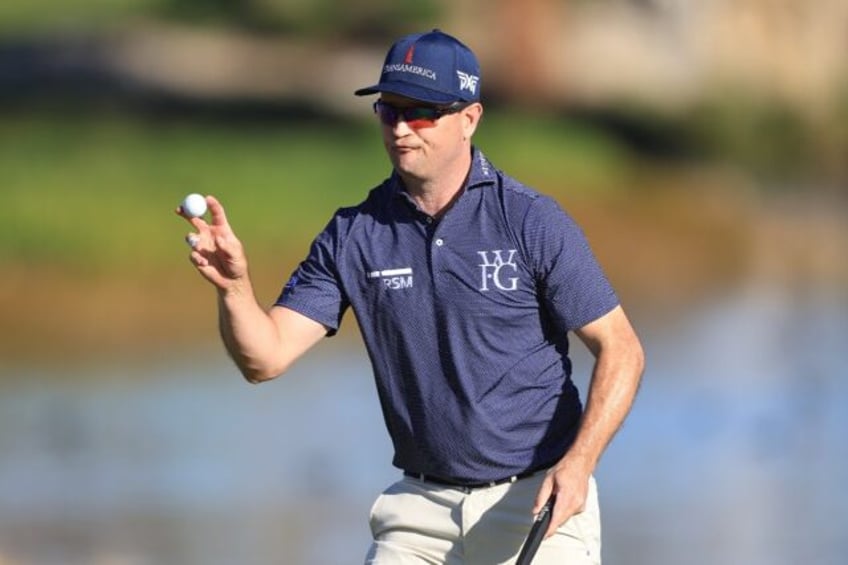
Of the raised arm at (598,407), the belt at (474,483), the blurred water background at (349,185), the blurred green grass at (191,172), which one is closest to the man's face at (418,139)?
the raised arm at (598,407)

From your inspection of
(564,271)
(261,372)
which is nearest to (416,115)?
(564,271)

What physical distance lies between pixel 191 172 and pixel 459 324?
13.1 meters

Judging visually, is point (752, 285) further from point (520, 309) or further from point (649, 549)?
point (520, 309)

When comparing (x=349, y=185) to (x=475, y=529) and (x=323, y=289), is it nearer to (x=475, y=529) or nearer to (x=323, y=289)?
(x=323, y=289)

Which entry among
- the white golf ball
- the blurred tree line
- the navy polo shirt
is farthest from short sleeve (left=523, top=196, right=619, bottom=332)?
the blurred tree line

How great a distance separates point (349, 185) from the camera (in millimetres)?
18391

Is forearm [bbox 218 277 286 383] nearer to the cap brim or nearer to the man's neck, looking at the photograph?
the man's neck

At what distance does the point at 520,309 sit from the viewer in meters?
5.40

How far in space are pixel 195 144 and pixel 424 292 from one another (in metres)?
13.3

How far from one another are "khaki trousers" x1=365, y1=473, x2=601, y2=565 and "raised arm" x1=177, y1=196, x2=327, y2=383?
0.50 meters

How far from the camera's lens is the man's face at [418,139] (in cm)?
541

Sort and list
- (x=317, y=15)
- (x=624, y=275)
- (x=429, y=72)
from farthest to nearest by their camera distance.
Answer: (x=317, y=15) → (x=624, y=275) → (x=429, y=72)

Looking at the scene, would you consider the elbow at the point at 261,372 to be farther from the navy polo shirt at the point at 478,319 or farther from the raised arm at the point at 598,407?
the raised arm at the point at 598,407

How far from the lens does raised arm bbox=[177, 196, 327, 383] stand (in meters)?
5.30
